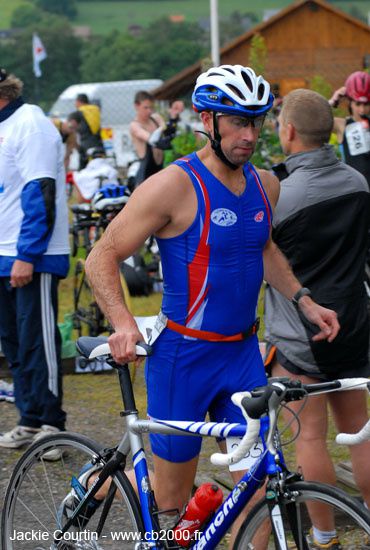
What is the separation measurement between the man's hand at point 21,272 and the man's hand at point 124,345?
8.19 ft

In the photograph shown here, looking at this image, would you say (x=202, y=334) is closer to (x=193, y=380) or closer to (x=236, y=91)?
(x=193, y=380)

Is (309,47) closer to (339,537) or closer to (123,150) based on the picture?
(123,150)

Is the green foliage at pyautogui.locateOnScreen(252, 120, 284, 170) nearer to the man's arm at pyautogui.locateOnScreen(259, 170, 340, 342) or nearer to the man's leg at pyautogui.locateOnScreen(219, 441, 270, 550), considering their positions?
the man's arm at pyautogui.locateOnScreen(259, 170, 340, 342)

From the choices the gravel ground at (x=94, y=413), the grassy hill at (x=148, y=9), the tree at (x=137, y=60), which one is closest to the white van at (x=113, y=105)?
the tree at (x=137, y=60)

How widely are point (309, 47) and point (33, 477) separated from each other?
134 feet

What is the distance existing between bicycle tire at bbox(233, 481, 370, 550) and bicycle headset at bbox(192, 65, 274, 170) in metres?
1.15

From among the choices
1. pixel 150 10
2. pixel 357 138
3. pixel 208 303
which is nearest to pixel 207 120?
pixel 208 303

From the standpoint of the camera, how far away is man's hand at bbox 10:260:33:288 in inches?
246

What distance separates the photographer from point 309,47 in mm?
43812

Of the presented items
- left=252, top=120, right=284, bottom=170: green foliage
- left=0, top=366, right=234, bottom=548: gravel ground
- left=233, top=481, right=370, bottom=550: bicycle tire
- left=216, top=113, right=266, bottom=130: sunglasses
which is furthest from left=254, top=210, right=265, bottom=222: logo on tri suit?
left=252, top=120, right=284, bottom=170: green foliage

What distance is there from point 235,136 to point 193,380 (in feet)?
2.73

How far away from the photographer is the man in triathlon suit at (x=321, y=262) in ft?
15.8

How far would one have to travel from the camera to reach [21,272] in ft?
20.5

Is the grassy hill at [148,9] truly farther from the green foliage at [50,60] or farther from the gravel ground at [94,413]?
the gravel ground at [94,413]
